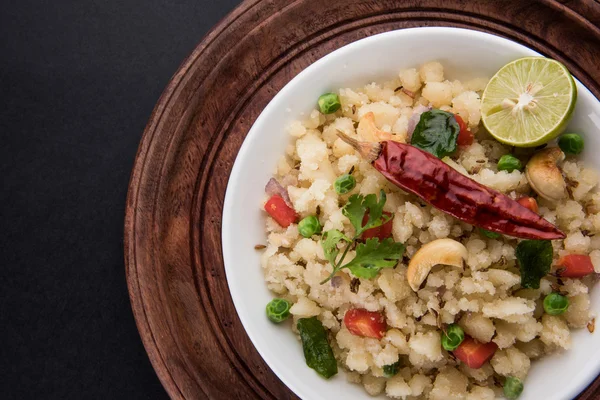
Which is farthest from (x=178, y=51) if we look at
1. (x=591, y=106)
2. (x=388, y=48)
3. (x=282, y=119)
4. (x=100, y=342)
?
(x=591, y=106)

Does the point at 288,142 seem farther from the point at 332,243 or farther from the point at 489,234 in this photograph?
the point at 489,234

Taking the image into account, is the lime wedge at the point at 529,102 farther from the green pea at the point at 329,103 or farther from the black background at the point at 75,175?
the black background at the point at 75,175

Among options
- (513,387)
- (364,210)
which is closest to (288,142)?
(364,210)

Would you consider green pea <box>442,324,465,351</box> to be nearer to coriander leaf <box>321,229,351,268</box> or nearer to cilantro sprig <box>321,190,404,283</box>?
cilantro sprig <box>321,190,404,283</box>

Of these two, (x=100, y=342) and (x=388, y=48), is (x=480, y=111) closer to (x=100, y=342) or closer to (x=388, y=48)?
(x=388, y=48)

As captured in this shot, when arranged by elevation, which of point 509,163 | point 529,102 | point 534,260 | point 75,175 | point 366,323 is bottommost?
point 534,260
